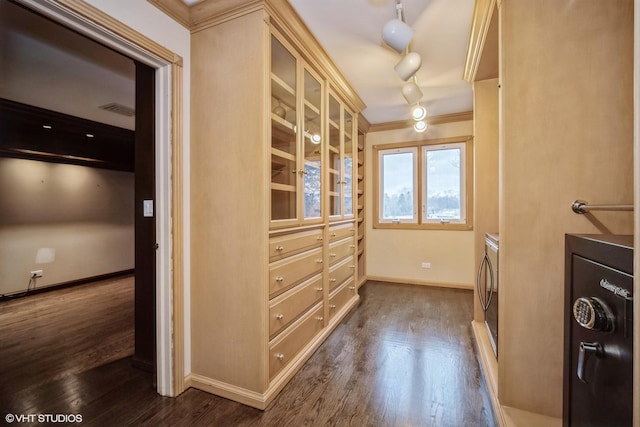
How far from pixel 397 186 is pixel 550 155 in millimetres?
2959

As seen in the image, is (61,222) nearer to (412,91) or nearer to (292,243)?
(292,243)

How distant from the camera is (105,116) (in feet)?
11.5

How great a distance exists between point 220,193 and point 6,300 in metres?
3.95

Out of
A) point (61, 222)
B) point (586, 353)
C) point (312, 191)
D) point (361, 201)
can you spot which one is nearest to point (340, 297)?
point (312, 191)

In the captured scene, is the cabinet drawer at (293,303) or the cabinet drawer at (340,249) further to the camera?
the cabinet drawer at (340,249)

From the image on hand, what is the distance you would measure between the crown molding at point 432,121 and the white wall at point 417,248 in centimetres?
5

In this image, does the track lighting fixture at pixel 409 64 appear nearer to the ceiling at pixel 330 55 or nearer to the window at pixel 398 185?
the ceiling at pixel 330 55

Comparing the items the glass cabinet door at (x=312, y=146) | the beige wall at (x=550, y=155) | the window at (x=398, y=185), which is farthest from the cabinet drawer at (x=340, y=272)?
the beige wall at (x=550, y=155)

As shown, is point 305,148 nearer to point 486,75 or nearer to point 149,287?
point 149,287

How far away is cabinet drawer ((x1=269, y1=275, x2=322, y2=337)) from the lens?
1688mm

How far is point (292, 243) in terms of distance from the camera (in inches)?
74.8

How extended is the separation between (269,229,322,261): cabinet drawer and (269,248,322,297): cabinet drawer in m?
0.04

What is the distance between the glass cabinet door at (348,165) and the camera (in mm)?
3014

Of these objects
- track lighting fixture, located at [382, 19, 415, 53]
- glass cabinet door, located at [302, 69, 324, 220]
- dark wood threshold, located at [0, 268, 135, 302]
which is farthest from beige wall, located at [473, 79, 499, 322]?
dark wood threshold, located at [0, 268, 135, 302]
